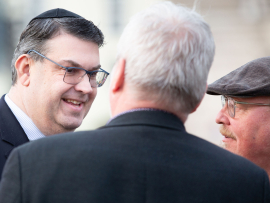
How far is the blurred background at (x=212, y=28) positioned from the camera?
35.2ft

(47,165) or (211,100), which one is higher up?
(47,165)

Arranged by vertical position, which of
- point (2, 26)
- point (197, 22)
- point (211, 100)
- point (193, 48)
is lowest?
point (211, 100)

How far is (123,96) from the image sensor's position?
156 centimetres

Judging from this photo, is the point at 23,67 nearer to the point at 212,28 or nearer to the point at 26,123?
the point at 26,123

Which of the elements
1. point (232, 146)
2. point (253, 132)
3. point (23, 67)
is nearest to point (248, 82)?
point (253, 132)

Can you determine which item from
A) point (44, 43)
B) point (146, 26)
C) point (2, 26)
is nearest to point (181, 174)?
point (146, 26)

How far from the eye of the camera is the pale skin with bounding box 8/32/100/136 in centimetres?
262

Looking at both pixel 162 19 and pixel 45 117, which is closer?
pixel 162 19

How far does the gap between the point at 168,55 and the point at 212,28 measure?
35.2ft

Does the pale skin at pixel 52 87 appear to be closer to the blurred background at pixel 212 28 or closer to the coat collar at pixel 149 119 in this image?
the coat collar at pixel 149 119

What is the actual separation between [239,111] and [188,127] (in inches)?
321

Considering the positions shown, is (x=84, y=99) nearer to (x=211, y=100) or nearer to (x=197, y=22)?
(x=197, y=22)

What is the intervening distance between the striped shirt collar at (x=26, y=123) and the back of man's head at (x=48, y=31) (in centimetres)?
27

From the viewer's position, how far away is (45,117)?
2.64 meters
